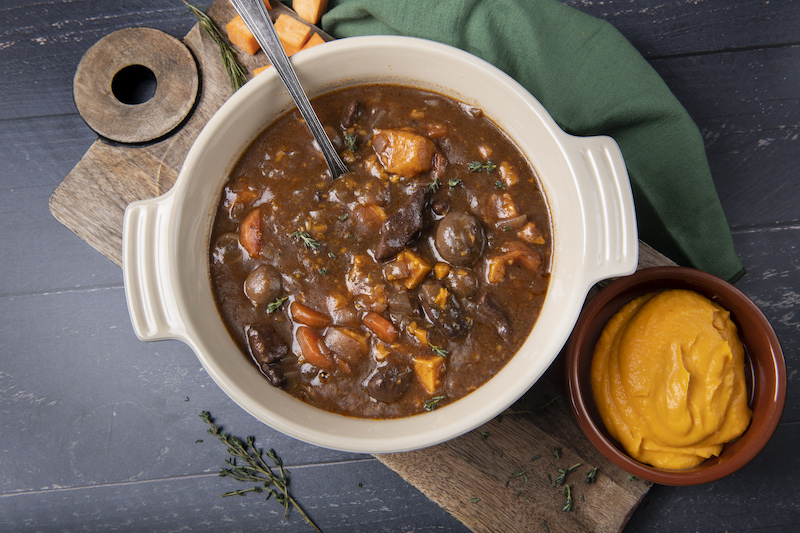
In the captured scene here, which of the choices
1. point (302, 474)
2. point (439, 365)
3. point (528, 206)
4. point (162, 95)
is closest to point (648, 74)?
point (528, 206)

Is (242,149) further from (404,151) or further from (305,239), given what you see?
(404,151)

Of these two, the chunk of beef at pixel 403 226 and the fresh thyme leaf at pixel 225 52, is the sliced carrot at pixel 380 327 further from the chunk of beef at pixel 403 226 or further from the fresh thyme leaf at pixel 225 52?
the fresh thyme leaf at pixel 225 52

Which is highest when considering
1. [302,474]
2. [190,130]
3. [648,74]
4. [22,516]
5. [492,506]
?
[648,74]

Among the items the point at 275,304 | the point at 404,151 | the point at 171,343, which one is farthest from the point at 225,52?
the point at 171,343

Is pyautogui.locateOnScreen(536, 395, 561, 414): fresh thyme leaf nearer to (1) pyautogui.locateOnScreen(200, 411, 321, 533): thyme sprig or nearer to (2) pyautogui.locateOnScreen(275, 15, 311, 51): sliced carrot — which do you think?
(1) pyautogui.locateOnScreen(200, 411, 321, 533): thyme sprig

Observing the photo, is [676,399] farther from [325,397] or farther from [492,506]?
[325,397]

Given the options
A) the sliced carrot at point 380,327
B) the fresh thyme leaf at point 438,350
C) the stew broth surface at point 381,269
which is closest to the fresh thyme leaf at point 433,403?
the stew broth surface at point 381,269
